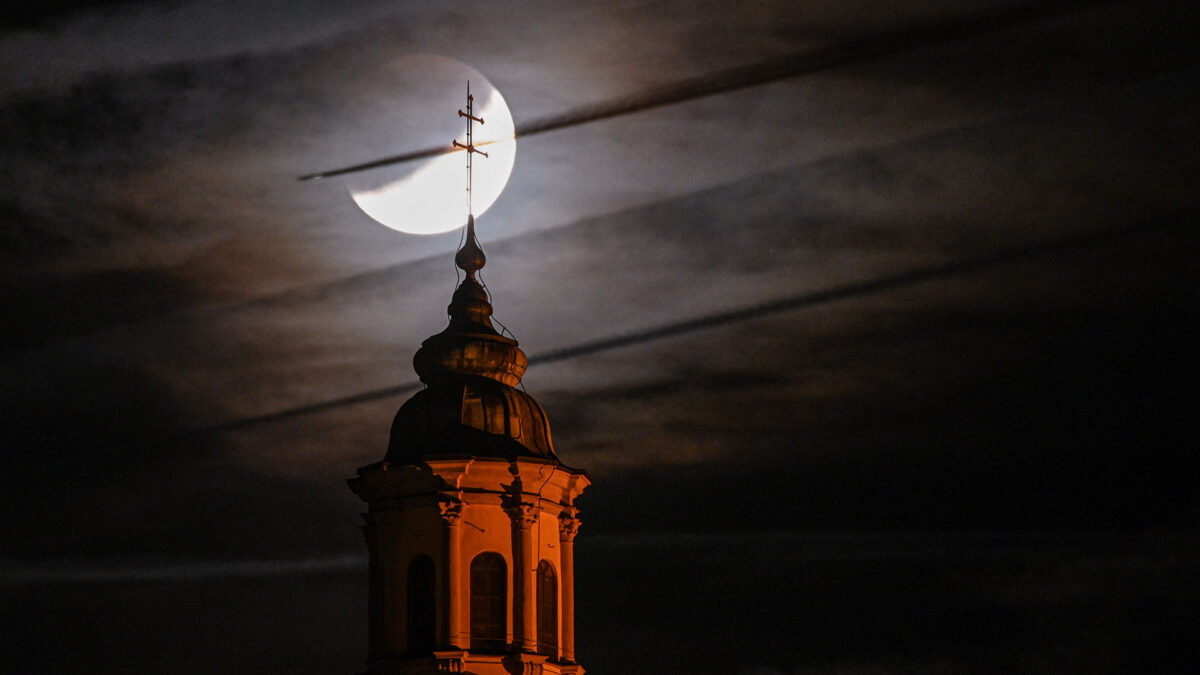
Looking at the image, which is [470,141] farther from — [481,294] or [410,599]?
[410,599]

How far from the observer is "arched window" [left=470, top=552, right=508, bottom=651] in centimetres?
7956

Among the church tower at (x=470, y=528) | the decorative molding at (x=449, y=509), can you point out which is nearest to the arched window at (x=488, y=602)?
the church tower at (x=470, y=528)

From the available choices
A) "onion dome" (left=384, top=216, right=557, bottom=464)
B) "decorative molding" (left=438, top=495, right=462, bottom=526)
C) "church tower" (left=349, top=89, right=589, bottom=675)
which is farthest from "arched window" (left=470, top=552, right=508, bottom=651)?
"onion dome" (left=384, top=216, right=557, bottom=464)

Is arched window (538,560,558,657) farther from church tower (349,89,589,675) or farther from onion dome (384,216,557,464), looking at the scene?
onion dome (384,216,557,464)

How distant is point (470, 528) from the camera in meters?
80.4

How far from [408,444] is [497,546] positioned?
12.5 feet

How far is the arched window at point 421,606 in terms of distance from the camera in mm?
79812

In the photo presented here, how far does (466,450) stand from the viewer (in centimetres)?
8119

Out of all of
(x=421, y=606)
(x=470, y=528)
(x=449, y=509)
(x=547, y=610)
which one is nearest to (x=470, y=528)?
(x=470, y=528)

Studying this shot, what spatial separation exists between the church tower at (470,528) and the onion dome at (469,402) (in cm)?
3

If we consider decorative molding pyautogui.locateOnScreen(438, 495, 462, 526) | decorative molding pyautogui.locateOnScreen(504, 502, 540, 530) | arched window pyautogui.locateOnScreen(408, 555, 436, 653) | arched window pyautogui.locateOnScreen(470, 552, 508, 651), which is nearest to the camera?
arched window pyautogui.locateOnScreen(470, 552, 508, 651)

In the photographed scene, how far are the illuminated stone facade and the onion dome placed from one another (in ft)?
0.09

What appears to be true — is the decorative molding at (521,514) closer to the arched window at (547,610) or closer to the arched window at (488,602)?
the arched window at (488,602)

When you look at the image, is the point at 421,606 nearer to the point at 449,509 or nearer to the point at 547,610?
the point at 449,509
